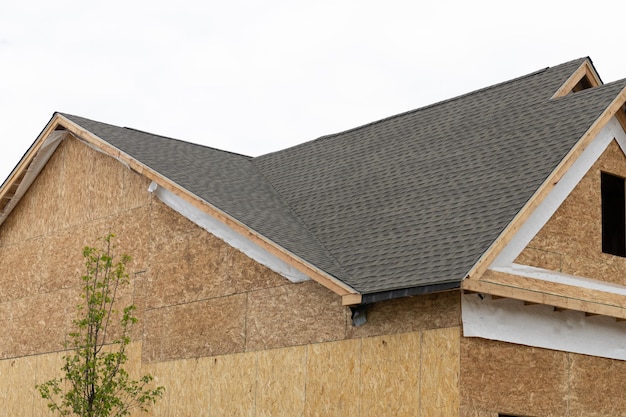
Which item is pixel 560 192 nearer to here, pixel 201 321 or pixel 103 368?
pixel 201 321

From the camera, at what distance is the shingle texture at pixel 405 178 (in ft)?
53.7

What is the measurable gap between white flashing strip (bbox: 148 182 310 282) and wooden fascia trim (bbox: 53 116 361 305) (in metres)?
0.30

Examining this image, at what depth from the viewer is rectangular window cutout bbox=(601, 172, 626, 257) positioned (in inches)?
742

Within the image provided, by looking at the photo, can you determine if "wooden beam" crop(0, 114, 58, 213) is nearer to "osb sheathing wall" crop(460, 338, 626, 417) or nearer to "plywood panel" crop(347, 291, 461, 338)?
"plywood panel" crop(347, 291, 461, 338)

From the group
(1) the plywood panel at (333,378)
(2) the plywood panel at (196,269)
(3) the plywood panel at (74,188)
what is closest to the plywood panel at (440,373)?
(1) the plywood panel at (333,378)

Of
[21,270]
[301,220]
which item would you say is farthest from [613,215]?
[21,270]

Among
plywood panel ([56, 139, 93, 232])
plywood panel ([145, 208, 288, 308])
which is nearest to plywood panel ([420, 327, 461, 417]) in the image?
plywood panel ([145, 208, 288, 308])

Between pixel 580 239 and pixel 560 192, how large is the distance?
0.86 metres

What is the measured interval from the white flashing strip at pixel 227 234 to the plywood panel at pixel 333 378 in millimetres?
1314

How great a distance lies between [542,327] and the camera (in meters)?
16.5

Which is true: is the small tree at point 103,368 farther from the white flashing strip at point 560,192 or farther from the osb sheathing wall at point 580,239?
the osb sheathing wall at point 580,239

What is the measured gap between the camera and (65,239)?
23.4m

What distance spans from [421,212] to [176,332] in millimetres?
5223

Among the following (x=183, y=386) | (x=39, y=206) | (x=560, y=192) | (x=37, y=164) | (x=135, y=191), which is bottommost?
(x=183, y=386)
